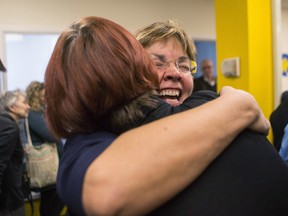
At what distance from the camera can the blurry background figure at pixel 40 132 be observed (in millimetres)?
2930

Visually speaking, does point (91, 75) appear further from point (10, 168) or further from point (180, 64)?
point (10, 168)

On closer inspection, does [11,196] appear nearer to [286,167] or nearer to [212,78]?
[286,167]

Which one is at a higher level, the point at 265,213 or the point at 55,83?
the point at 55,83

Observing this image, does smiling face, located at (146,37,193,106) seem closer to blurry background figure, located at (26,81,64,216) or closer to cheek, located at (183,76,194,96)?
cheek, located at (183,76,194,96)

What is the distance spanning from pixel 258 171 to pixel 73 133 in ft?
1.17

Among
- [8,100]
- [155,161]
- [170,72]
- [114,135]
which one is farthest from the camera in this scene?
[8,100]

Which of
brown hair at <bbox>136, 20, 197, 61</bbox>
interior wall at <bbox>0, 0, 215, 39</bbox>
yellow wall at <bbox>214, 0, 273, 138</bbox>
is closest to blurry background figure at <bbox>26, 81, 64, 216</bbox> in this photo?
interior wall at <bbox>0, 0, 215, 39</bbox>

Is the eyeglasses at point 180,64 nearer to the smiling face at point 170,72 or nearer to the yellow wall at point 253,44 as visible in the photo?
the smiling face at point 170,72

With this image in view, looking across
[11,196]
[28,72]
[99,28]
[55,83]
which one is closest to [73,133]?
[55,83]

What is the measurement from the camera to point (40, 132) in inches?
114

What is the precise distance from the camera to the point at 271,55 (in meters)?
2.46

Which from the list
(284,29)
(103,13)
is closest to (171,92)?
(284,29)

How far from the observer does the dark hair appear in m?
0.58

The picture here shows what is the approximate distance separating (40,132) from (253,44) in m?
1.93
